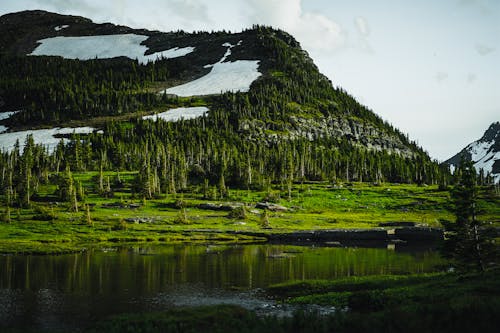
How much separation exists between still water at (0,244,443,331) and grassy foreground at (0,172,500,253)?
1239 centimetres

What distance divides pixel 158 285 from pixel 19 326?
18.4 meters

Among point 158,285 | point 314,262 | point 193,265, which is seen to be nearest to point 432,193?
point 314,262

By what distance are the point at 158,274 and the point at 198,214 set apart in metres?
69.4

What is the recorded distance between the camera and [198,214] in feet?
412

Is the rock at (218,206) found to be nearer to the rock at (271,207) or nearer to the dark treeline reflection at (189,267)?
the rock at (271,207)

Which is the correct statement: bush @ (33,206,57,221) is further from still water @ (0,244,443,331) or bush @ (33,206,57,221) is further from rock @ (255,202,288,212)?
rock @ (255,202,288,212)

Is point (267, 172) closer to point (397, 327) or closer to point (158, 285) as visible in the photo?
point (158, 285)

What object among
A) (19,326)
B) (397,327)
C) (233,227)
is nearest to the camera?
(397,327)

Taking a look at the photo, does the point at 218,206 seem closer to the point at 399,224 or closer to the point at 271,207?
the point at 271,207

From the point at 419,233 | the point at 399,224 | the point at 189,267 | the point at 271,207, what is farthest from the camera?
the point at 271,207

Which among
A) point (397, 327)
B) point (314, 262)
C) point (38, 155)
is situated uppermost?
point (38, 155)

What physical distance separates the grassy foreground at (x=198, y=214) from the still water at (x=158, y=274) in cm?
1239

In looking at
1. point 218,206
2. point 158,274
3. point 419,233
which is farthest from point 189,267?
point 218,206

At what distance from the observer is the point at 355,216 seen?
136 metres
